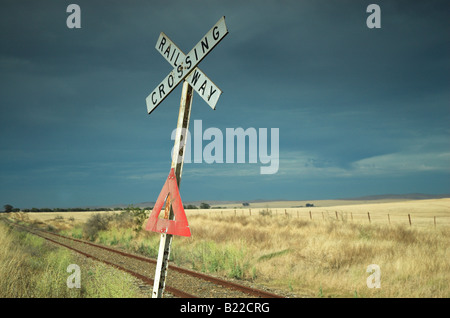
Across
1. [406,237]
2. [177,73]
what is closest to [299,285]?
[177,73]

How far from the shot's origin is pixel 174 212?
4062 millimetres

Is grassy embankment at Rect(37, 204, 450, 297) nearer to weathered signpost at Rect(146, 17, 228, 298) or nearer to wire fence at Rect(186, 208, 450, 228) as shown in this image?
weathered signpost at Rect(146, 17, 228, 298)

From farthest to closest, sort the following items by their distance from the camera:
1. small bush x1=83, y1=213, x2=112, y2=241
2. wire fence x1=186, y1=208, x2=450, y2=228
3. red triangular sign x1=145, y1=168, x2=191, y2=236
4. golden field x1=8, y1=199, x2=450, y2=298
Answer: wire fence x1=186, y1=208, x2=450, y2=228
small bush x1=83, y1=213, x2=112, y2=241
golden field x1=8, y1=199, x2=450, y2=298
red triangular sign x1=145, y1=168, x2=191, y2=236

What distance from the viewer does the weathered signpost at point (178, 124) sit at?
4016 millimetres

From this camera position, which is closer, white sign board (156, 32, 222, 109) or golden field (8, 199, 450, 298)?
white sign board (156, 32, 222, 109)

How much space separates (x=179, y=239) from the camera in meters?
18.8

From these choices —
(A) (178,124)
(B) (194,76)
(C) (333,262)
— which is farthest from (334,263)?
(B) (194,76)

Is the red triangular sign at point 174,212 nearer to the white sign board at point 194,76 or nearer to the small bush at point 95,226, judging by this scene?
the white sign board at point 194,76

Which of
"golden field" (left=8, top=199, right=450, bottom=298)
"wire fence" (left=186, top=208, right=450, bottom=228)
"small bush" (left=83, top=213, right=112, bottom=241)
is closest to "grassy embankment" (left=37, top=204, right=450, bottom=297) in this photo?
"golden field" (left=8, top=199, right=450, bottom=298)

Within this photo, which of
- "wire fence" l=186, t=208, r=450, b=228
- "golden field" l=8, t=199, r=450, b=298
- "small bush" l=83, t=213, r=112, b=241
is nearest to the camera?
"golden field" l=8, t=199, r=450, b=298

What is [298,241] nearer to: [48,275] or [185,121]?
[48,275]

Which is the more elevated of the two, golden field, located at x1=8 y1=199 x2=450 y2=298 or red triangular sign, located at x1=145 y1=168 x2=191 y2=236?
red triangular sign, located at x1=145 y1=168 x2=191 y2=236

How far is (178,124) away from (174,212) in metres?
1.24

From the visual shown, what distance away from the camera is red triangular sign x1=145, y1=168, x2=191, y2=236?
397 cm
